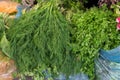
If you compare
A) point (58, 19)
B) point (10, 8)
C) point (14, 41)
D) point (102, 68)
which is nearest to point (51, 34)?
point (58, 19)

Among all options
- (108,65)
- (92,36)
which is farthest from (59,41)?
(108,65)

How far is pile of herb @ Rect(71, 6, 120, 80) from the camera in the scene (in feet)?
7.95

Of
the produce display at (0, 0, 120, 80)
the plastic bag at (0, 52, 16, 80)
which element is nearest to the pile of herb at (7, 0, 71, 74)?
the produce display at (0, 0, 120, 80)

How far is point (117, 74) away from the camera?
242 cm

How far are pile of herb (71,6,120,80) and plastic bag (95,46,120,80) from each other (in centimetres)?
5

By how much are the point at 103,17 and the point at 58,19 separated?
1.16ft

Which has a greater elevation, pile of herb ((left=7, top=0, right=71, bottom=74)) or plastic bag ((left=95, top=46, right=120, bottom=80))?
pile of herb ((left=7, top=0, right=71, bottom=74))

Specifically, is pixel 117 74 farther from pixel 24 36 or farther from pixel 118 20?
pixel 24 36

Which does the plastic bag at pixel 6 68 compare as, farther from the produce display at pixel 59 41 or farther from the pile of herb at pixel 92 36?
the pile of herb at pixel 92 36

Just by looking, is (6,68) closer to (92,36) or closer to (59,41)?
(59,41)

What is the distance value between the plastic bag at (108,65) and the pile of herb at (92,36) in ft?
0.16

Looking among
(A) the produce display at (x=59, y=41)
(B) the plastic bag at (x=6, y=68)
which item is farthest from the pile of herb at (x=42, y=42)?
(B) the plastic bag at (x=6, y=68)

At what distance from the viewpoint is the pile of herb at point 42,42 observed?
2523mm

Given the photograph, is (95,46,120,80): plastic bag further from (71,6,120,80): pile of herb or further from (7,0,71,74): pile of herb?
(7,0,71,74): pile of herb
